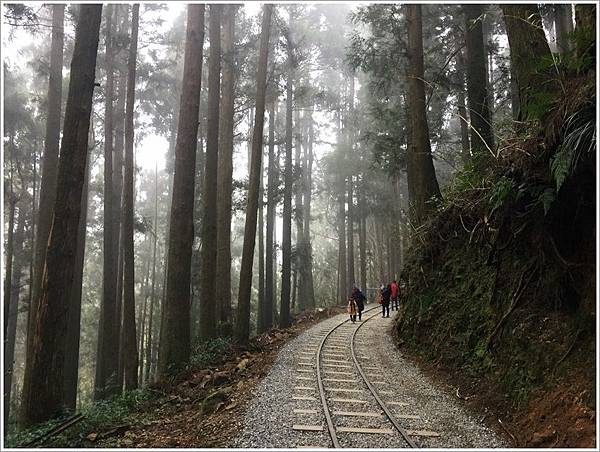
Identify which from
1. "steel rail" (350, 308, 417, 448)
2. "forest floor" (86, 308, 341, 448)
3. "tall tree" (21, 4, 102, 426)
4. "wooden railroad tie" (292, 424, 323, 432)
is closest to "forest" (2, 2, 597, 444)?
"tall tree" (21, 4, 102, 426)

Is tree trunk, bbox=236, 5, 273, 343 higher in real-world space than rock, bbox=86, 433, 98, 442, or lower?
higher

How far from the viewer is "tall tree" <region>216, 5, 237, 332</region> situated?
13.3 meters

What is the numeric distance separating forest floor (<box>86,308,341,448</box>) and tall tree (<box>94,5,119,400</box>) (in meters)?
5.72

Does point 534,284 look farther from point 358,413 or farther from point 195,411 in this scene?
point 195,411

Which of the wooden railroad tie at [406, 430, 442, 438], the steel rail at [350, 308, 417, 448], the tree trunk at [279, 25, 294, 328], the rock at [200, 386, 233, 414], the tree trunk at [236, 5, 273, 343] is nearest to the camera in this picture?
the steel rail at [350, 308, 417, 448]

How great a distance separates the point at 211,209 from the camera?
11.6 m

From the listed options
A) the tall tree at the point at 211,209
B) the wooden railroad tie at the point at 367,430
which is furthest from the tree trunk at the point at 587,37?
the tall tree at the point at 211,209

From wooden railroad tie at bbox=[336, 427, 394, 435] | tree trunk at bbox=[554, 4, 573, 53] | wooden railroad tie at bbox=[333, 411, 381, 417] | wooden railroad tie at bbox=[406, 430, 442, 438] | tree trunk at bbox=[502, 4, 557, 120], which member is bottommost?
wooden railroad tie at bbox=[406, 430, 442, 438]

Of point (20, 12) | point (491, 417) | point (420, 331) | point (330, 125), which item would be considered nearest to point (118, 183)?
point (20, 12)

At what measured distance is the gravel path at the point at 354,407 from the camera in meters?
5.14

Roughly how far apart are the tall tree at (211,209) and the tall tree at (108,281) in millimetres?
4302

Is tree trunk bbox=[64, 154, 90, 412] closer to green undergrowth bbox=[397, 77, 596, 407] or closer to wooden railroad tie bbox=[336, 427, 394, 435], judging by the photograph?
wooden railroad tie bbox=[336, 427, 394, 435]

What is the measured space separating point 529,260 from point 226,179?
10010mm

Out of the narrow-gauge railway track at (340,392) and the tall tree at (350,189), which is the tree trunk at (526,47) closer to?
the narrow-gauge railway track at (340,392)
